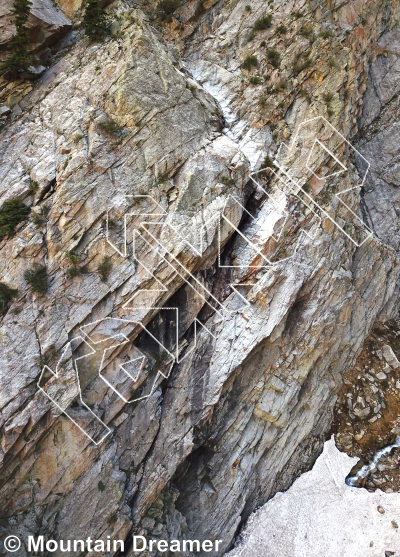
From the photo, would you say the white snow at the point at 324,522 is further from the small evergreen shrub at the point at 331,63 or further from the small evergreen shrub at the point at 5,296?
the small evergreen shrub at the point at 331,63

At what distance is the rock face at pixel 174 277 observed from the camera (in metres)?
14.3

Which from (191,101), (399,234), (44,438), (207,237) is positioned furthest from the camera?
(399,234)

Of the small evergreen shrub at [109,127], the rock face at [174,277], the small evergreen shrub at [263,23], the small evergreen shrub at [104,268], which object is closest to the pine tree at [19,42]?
the rock face at [174,277]

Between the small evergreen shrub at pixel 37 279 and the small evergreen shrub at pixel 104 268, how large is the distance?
2270 mm

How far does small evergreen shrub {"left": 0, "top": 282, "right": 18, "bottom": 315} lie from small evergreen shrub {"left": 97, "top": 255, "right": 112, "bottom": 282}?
3470mm

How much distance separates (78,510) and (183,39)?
26.4m

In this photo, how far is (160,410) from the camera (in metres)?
16.1

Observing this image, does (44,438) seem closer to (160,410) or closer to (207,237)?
(160,410)

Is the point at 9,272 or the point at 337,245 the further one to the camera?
the point at 337,245

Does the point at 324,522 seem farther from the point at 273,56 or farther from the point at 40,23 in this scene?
the point at 40,23

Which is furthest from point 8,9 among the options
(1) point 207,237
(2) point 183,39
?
(1) point 207,237

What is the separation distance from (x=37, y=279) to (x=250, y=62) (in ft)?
56.1

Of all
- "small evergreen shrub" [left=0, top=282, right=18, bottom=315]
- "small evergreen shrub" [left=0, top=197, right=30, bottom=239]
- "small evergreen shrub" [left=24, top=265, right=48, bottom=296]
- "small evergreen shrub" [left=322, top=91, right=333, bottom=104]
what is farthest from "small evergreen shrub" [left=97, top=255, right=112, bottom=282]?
"small evergreen shrub" [left=322, top=91, right=333, bottom=104]

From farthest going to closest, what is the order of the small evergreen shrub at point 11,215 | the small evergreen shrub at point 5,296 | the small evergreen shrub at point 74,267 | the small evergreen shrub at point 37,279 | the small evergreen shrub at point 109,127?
1. the small evergreen shrub at point 109,127
2. the small evergreen shrub at point 74,267
3. the small evergreen shrub at point 11,215
4. the small evergreen shrub at point 37,279
5. the small evergreen shrub at point 5,296
